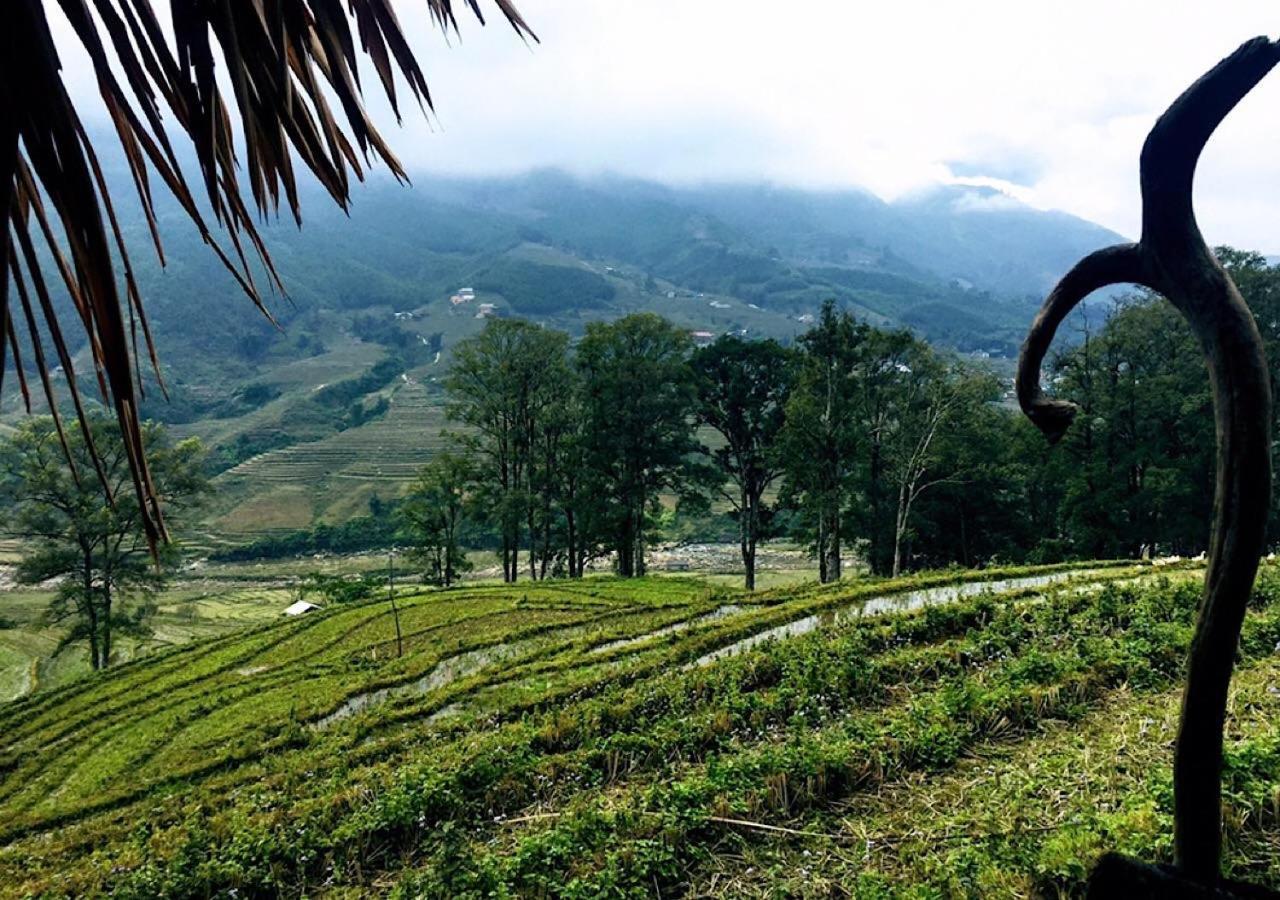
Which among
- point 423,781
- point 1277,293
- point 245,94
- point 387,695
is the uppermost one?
point 1277,293

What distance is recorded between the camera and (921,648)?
9.09 metres

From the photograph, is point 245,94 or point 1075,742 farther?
point 1075,742

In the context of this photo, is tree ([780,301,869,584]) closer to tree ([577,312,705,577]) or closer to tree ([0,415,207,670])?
tree ([577,312,705,577])

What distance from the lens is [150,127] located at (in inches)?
95.4

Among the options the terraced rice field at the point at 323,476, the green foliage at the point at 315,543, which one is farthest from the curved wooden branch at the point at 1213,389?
the terraced rice field at the point at 323,476

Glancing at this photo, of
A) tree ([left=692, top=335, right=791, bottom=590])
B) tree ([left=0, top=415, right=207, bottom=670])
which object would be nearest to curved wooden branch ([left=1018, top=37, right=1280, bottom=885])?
tree ([left=692, top=335, right=791, bottom=590])

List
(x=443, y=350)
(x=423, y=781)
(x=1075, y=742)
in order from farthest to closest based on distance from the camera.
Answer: (x=443, y=350) < (x=423, y=781) < (x=1075, y=742)

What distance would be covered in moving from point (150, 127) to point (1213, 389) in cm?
358

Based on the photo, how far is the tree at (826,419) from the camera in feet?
81.2

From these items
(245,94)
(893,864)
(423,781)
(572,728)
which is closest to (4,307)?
(245,94)

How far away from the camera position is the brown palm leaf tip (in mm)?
1888

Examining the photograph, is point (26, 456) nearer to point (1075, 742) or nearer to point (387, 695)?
point (387, 695)

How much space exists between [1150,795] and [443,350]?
173 meters

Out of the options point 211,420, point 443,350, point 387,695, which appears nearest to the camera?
point 387,695
